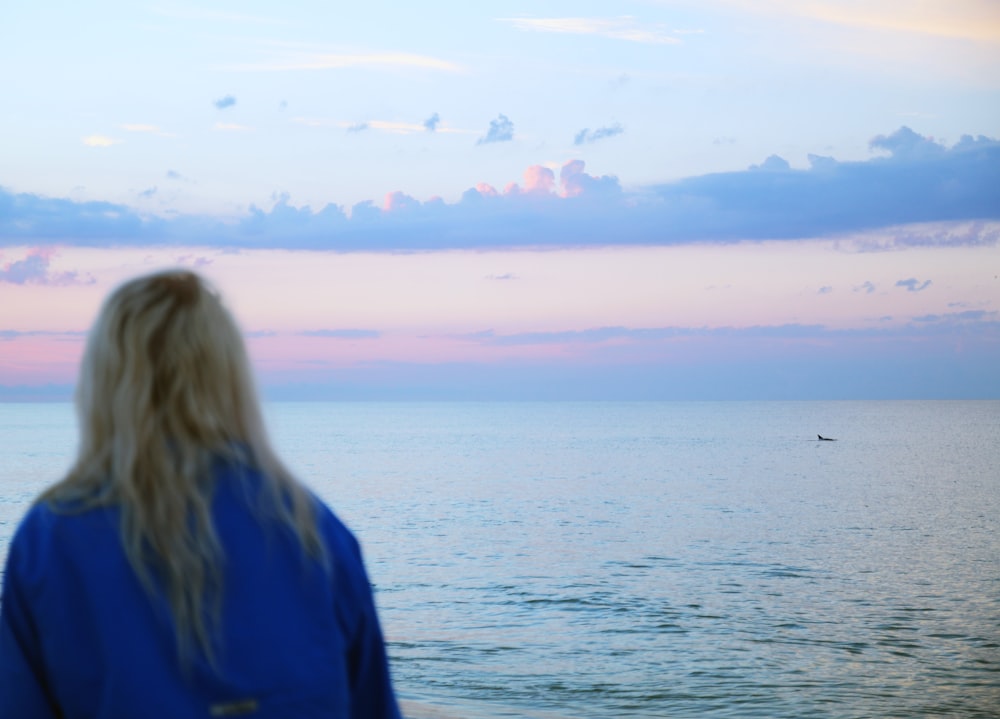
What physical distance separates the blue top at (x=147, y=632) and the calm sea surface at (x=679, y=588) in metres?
0.28

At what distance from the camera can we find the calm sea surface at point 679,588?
541 inches

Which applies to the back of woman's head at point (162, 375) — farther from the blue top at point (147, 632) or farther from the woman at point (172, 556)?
the blue top at point (147, 632)

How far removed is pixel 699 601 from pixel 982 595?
6094mm

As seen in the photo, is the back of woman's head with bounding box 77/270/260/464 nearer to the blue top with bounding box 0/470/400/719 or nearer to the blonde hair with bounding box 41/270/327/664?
the blonde hair with bounding box 41/270/327/664

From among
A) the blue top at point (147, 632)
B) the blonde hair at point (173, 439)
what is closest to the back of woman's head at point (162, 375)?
the blonde hair at point (173, 439)

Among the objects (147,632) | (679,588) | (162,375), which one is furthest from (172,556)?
(679,588)

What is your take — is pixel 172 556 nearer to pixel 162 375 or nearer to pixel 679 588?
pixel 162 375

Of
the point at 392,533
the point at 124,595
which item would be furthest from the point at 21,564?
the point at 392,533

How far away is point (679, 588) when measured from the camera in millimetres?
22844

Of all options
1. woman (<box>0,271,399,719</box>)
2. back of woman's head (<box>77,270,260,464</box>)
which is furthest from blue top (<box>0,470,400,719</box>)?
back of woman's head (<box>77,270,260,464</box>)

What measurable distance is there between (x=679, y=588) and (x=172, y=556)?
22077mm

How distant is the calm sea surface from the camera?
45.1 feet

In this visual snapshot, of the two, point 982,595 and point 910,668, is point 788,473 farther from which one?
point 910,668

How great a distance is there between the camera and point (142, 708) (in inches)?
66.6
